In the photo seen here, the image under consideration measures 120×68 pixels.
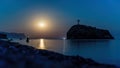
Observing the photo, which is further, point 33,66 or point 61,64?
point 61,64

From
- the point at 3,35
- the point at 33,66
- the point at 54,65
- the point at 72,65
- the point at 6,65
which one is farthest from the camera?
the point at 3,35

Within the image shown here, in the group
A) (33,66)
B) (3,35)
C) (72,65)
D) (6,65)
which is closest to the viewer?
(6,65)

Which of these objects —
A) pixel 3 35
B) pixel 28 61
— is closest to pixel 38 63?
pixel 28 61

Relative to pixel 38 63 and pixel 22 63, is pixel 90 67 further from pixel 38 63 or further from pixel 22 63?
pixel 22 63

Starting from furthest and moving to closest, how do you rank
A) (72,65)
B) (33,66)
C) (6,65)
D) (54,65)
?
(72,65) < (54,65) < (33,66) < (6,65)

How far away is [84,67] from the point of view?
16.1 metres

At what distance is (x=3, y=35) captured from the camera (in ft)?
385

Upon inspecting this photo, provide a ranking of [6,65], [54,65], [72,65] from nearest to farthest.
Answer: [6,65]
[54,65]
[72,65]

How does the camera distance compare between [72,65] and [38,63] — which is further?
[72,65]

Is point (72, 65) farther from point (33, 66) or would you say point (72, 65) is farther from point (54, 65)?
point (33, 66)

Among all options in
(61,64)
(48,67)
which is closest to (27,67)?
(48,67)

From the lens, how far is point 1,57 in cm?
1522

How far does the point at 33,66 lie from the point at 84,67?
11.1ft

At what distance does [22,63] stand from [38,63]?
1.08 m
